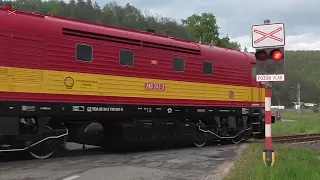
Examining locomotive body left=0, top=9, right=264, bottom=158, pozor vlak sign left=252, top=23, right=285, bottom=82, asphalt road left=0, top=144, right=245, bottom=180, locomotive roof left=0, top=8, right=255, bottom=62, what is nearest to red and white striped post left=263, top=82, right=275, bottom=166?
pozor vlak sign left=252, top=23, right=285, bottom=82

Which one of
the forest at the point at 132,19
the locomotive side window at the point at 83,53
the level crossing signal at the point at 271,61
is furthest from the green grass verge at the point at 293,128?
the level crossing signal at the point at 271,61

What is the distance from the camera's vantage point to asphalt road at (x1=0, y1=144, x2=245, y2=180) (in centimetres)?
923

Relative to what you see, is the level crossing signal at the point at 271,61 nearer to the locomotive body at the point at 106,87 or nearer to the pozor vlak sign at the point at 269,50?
the pozor vlak sign at the point at 269,50

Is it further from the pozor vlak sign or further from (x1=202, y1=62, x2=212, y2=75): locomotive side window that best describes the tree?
the pozor vlak sign

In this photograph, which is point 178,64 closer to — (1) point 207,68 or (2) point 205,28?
(1) point 207,68

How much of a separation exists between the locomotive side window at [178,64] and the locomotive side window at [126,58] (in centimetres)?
217

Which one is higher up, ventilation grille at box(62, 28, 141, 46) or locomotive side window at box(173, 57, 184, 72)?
ventilation grille at box(62, 28, 141, 46)

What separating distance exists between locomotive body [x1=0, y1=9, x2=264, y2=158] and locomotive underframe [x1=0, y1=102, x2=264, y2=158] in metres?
0.03

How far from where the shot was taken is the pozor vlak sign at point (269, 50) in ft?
29.3

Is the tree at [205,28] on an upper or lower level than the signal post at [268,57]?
upper

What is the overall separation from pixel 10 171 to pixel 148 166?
11.1ft

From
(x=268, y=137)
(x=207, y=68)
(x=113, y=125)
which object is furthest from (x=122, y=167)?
(x=207, y=68)

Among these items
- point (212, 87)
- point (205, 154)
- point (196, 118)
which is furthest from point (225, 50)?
point (205, 154)

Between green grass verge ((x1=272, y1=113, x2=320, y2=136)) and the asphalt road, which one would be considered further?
green grass verge ((x1=272, y1=113, x2=320, y2=136))
